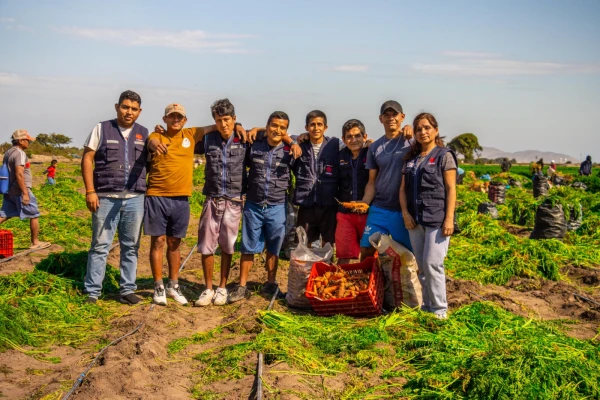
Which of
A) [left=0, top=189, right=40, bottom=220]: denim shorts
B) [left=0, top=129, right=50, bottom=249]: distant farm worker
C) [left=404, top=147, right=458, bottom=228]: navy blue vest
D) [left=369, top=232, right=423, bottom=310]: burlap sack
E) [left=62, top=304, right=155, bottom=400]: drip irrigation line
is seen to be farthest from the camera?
[left=0, top=189, right=40, bottom=220]: denim shorts

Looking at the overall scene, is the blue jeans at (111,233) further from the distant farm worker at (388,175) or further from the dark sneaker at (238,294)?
the distant farm worker at (388,175)

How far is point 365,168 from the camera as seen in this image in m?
6.57

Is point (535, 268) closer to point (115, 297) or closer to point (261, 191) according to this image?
point (261, 191)

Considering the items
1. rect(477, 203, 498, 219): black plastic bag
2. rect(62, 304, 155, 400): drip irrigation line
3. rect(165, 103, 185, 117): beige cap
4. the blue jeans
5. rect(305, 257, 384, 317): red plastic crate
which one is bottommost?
rect(62, 304, 155, 400): drip irrigation line

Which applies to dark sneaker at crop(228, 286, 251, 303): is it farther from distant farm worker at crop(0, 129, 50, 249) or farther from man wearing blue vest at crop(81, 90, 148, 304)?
distant farm worker at crop(0, 129, 50, 249)

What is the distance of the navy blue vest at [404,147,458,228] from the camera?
558 cm

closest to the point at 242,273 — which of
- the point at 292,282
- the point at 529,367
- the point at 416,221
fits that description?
the point at 292,282

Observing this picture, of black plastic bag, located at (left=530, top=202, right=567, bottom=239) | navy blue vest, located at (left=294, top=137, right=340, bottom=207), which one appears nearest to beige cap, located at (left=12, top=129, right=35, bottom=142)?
navy blue vest, located at (left=294, top=137, right=340, bottom=207)

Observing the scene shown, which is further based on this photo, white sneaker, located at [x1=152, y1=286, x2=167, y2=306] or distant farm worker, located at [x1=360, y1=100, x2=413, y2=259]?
white sneaker, located at [x1=152, y1=286, x2=167, y2=306]

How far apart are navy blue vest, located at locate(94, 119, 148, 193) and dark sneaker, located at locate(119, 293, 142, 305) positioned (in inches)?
47.1

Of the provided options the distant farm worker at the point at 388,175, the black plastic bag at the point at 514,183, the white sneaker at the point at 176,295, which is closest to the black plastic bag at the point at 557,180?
the black plastic bag at the point at 514,183

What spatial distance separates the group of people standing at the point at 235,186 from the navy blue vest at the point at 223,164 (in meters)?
0.01

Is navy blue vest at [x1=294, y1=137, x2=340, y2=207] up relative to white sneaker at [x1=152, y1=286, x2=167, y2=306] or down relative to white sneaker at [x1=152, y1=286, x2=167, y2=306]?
up

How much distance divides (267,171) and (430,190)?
6.17 ft
